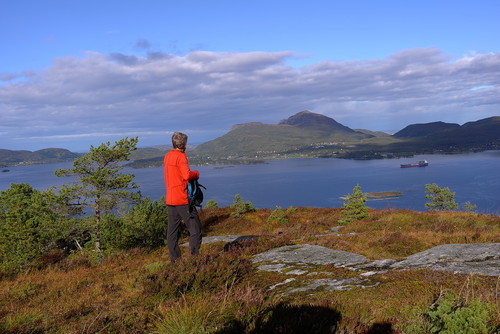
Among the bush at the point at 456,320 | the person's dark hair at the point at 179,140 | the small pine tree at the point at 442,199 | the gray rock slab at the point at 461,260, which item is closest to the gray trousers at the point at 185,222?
the person's dark hair at the point at 179,140

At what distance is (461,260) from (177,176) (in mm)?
5907

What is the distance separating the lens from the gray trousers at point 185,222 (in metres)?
6.88

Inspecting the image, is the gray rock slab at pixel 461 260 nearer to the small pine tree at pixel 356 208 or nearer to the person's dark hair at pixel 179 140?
the person's dark hair at pixel 179 140

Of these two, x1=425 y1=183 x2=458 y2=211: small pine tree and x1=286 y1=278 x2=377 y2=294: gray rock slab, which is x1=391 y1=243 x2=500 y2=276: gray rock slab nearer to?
Answer: x1=286 y1=278 x2=377 y2=294: gray rock slab

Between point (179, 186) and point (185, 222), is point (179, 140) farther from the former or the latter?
point (185, 222)

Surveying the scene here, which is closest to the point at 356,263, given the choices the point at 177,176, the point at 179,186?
the point at 179,186

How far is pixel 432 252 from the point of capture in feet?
22.4

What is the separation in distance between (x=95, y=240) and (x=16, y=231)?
2.70 meters

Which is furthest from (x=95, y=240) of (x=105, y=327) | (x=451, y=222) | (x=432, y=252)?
(x=451, y=222)

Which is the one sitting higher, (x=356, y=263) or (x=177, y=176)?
(x=177, y=176)

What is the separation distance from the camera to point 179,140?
22.2 ft

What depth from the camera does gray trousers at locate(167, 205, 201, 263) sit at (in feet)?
22.6

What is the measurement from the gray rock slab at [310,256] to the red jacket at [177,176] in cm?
231

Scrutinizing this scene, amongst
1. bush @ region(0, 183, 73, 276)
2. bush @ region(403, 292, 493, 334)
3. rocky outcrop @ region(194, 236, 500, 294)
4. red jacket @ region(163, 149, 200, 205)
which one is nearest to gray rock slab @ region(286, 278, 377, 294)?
rocky outcrop @ region(194, 236, 500, 294)
